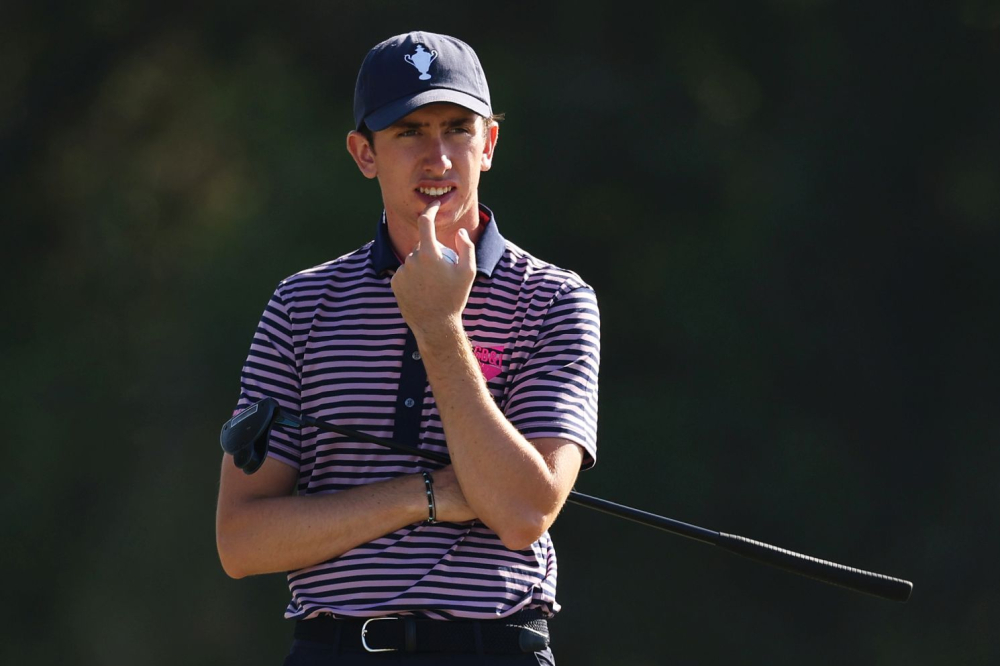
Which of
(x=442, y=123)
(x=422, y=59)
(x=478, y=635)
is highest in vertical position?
(x=422, y=59)

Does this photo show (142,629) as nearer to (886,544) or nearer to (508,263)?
(886,544)

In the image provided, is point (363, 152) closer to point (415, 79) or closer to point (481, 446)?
point (415, 79)

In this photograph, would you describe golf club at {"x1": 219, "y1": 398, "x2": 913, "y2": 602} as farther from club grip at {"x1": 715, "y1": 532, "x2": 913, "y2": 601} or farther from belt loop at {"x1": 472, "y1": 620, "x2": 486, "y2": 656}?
belt loop at {"x1": 472, "y1": 620, "x2": 486, "y2": 656}

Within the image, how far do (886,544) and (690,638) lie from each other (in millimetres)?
1050

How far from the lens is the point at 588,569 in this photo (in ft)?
21.7

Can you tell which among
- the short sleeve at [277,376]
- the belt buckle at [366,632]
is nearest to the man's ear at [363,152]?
the short sleeve at [277,376]

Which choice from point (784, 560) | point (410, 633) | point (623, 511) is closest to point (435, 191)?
point (623, 511)

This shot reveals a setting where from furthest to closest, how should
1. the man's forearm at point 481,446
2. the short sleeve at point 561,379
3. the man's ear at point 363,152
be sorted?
the man's ear at point 363,152 → the short sleeve at point 561,379 → the man's forearm at point 481,446

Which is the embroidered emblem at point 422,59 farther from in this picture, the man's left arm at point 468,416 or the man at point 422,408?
the man's left arm at point 468,416

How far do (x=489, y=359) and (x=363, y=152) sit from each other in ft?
1.47

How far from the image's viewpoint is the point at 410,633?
1.99 m

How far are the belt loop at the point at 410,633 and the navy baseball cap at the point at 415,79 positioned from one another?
0.80 metres

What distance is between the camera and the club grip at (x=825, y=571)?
219 centimetres

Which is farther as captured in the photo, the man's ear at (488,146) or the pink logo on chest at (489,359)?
the man's ear at (488,146)
